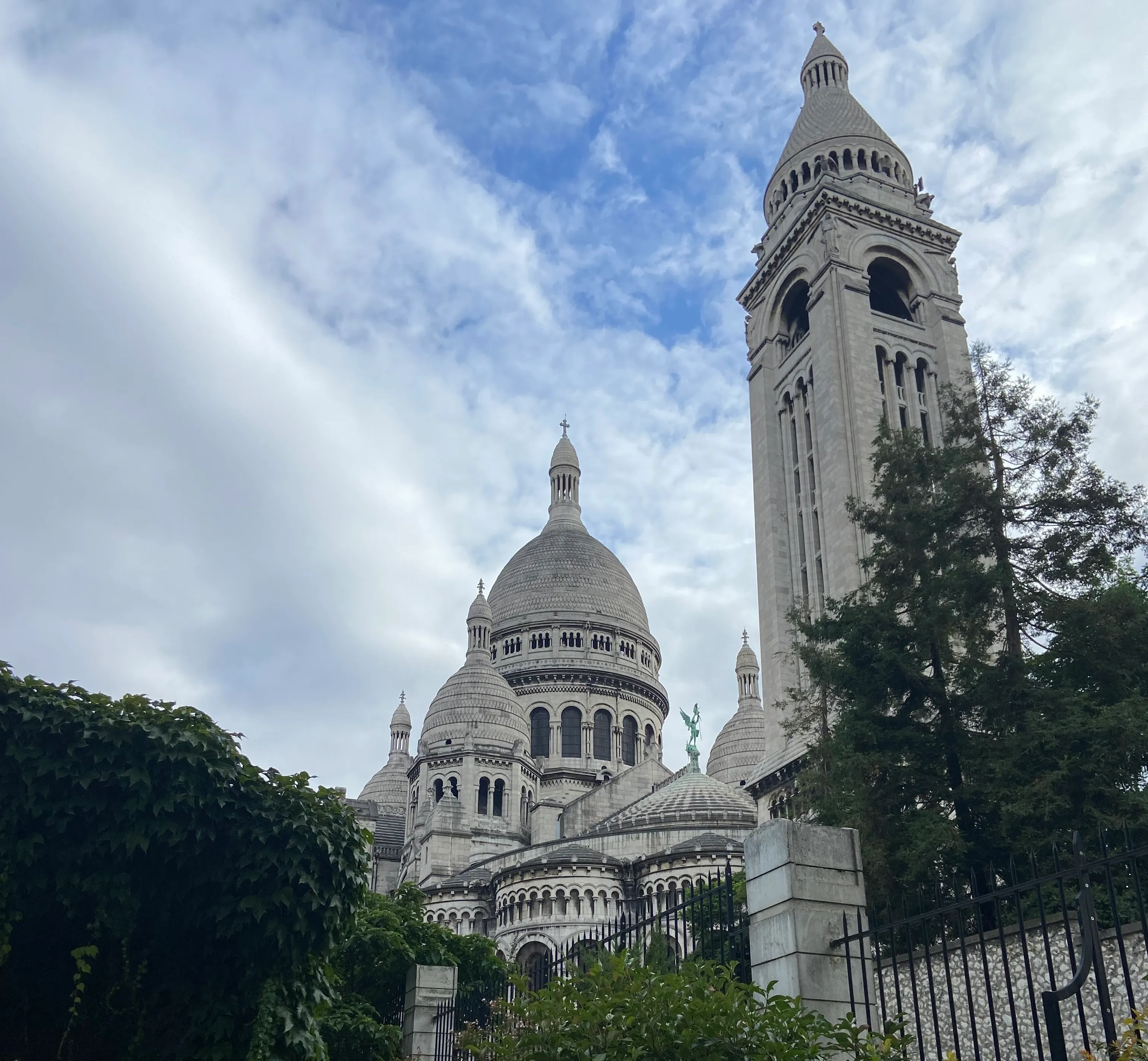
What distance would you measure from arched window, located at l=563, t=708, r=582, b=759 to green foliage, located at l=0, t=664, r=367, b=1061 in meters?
54.5

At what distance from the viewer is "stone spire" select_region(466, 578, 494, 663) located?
68562 mm

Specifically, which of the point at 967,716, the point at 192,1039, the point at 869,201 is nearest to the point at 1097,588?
the point at 967,716

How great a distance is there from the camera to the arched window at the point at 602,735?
69.4 m

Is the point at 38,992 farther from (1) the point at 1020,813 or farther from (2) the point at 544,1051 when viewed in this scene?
(1) the point at 1020,813

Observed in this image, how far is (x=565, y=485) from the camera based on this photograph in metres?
88.6

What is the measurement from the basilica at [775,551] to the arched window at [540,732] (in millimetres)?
1949

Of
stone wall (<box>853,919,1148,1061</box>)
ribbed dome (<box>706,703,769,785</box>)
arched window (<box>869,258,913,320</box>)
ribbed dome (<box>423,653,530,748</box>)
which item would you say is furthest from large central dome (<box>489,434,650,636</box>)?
stone wall (<box>853,919,1148,1061</box>)

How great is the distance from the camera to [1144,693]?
23.1m

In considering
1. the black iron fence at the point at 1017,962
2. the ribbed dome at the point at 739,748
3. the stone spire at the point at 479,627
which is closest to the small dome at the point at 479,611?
the stone spire at the point at 479,627

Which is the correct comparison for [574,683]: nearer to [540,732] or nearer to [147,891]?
[540,732]

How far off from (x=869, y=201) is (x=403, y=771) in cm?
4966

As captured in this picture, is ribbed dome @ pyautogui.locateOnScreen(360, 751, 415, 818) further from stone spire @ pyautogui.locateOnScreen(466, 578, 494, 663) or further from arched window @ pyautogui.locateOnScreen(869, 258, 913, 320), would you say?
arched window @ pyautogui.locateOnScreen(869, 258, 913, 320)

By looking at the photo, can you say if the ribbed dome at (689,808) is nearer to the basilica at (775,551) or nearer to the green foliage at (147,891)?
the basilica at (775,551)

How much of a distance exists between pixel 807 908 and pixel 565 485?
3116 inches
